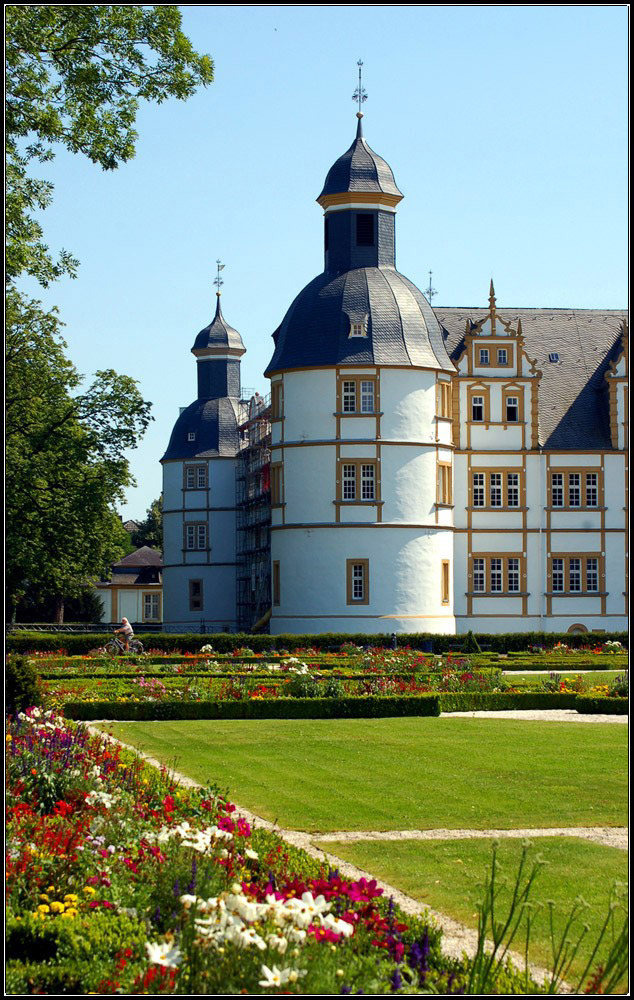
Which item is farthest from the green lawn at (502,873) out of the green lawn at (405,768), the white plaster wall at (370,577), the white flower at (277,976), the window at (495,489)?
the window at (495,489)

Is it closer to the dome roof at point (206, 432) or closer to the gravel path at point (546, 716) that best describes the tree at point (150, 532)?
the dome roof at point (206, 432)

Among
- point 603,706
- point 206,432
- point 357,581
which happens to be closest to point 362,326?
point 357,581

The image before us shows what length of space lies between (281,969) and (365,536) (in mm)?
44704

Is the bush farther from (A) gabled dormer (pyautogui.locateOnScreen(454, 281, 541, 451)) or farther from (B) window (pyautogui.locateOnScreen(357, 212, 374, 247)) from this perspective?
(B) window (pyautogui.locateOnScreen(357, 212, 374, 247))

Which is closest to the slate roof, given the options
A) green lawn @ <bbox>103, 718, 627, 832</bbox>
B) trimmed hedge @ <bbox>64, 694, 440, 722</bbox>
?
trimmed hedge @ <bbox>64, 694, 440, 722</bbox>

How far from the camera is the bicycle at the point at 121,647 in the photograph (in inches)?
1481

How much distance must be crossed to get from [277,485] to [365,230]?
11186mm

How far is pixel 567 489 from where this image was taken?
185 ft

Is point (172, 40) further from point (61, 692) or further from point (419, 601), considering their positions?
point (419, 601)

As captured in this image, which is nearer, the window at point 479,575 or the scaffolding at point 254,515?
the window at point 479,575

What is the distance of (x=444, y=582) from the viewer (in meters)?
52.9

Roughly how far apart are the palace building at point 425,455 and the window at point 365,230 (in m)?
0.06

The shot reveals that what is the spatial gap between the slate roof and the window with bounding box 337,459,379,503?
7.81m

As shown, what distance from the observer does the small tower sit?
69188 millimetres
